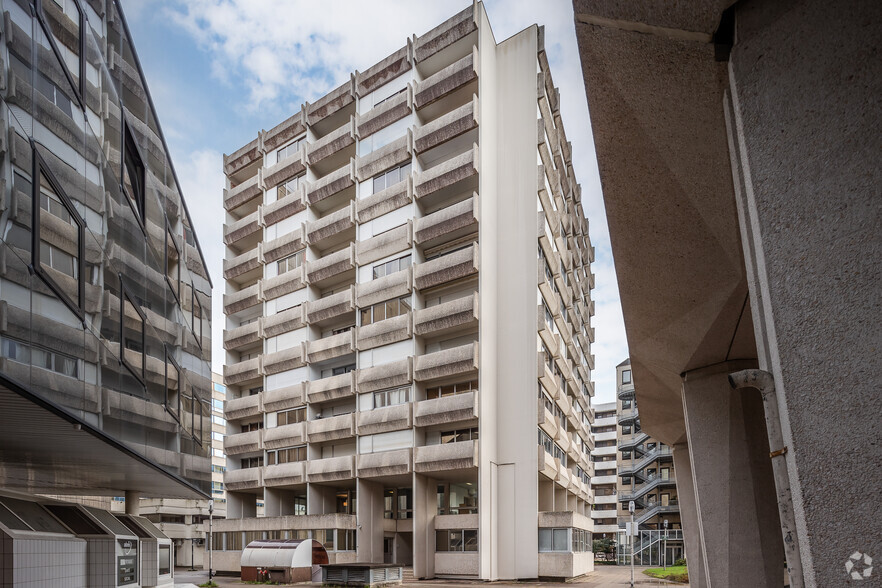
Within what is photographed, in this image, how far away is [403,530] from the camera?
4878 cm

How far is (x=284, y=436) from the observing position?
51000mm

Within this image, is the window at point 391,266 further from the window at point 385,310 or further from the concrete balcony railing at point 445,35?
the concrete balcony railing at point 445,35

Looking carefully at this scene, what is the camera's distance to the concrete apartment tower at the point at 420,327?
42125mm

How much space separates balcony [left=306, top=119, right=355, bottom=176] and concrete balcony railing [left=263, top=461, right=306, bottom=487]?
71.8 feet

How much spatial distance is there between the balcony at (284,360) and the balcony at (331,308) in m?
2.30

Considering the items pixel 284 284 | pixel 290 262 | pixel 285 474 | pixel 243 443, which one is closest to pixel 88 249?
pixel 285 474

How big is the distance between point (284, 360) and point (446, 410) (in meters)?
16.5

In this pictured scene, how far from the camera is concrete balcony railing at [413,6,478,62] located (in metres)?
45.6

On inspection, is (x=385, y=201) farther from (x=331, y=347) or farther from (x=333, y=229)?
(x=331, y=347)

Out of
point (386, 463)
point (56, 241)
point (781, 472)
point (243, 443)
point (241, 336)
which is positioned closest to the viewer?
point (781, 472)

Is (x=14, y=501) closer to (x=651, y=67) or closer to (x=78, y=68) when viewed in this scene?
(x=78, y=68)

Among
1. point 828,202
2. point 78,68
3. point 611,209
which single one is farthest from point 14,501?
point 828,202

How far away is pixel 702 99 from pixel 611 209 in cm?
247

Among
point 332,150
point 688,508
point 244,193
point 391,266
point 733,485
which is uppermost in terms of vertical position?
point 244,193
